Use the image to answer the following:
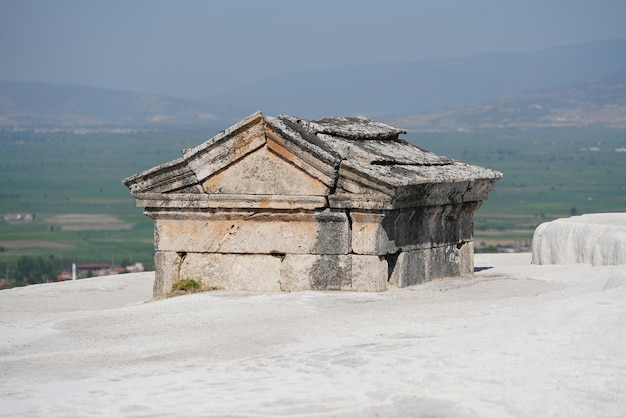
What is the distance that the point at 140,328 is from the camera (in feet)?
37.1

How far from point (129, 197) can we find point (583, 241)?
11359 cm

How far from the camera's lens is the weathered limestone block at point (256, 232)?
13.1 m

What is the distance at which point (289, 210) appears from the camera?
13188mm

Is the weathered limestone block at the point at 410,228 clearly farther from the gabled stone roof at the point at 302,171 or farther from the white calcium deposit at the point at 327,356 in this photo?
the white calcium deposit at the point at 327,356

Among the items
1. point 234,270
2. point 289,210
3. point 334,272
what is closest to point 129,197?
point 234,270

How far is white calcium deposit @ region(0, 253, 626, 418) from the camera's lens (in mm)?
8578

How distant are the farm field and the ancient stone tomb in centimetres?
4095

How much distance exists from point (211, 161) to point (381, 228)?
1.81m

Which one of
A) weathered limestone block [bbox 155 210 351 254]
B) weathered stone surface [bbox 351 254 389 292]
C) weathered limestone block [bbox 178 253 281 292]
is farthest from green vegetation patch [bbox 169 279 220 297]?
weathered stone surface [bbox 351 254 389 292]

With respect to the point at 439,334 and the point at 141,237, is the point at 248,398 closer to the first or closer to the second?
the point at 439,334

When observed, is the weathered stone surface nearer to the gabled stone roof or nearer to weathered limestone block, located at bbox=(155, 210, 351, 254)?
weathered limestone block, located at bbox=(155, 210, 351, 254)

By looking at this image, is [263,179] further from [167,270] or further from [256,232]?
[167,270]

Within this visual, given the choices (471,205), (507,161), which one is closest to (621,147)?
(507,161)

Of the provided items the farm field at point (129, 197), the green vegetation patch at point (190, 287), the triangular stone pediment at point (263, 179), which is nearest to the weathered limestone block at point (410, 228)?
the triangular stone pediment at point (263, 179)
